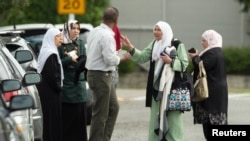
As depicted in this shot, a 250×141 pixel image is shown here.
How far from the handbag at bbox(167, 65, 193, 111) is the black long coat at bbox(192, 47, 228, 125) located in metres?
0.70

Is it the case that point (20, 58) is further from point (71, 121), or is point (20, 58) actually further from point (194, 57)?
point (194, 57)

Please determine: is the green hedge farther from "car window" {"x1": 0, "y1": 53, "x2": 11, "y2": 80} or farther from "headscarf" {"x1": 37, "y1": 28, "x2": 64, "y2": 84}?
"car window" {"x1": 0, "y1": 53, "x2": 11, "y2": 80}

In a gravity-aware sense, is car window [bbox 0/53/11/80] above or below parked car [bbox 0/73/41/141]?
above

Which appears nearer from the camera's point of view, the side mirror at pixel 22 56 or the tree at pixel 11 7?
the side mirror at pixel 22 56

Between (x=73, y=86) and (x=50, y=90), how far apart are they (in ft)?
1.73

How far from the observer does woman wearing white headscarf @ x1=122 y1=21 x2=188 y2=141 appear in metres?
10.9

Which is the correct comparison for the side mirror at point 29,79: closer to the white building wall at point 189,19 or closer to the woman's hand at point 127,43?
the woman's hand at point 127,43

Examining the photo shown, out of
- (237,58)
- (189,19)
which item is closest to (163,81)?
(237,58)

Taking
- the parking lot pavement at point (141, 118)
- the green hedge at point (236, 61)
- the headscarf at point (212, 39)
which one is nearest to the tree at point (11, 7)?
the parking lot pavement at point (141, 118)

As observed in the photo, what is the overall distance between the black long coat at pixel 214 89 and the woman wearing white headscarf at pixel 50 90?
6.77 feet

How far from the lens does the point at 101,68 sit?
1115cm

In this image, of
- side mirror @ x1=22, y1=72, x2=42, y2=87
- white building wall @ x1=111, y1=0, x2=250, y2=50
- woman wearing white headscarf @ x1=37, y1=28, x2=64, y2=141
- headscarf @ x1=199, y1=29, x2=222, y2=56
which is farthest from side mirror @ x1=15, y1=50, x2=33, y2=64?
white building wall @ x1=111, y1=0, x2=250, y2=50

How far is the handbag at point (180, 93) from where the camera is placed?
10.8 meters

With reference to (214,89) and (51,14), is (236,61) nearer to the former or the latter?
(51,14)
